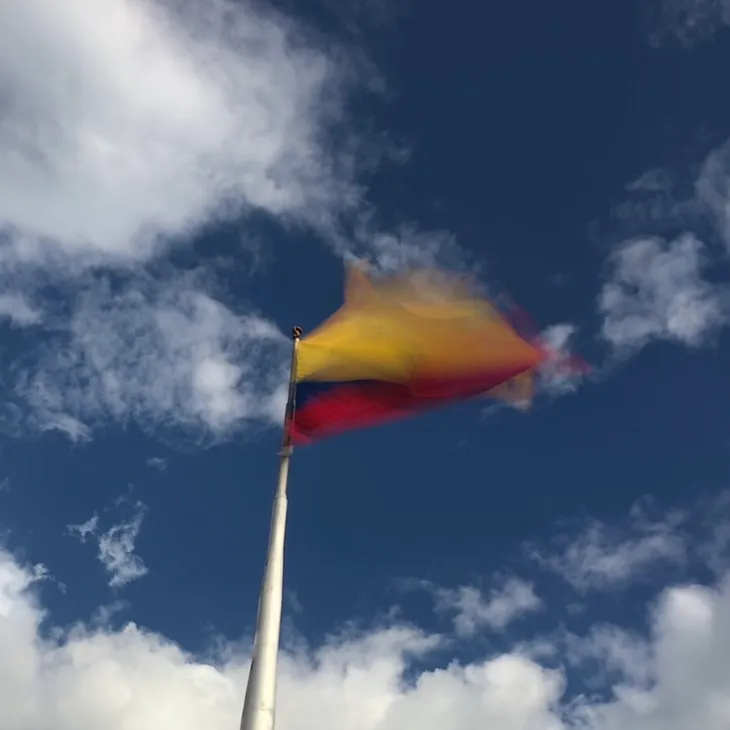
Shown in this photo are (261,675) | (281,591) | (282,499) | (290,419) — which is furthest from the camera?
(290,419)

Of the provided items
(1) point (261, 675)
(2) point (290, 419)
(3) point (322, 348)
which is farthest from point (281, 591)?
(3) point (322, 348)

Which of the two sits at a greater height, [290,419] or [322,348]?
[322,348]

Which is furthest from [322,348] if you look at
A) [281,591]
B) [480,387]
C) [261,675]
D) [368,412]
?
[261,675]

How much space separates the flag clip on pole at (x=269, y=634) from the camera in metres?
14.1

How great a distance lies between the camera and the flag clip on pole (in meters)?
14.1

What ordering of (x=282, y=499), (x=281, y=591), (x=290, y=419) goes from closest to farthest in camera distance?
(x=281, y=591) < (x=282, y=499) < (x=290, y=419)

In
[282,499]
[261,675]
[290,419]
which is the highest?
[290,419]

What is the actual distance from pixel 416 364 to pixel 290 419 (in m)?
3.06

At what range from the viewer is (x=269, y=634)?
15.2 m

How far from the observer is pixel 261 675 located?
14539 mm

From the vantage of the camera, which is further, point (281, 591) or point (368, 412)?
point (368, 412)

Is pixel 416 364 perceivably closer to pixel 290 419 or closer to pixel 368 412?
pixel 368 412

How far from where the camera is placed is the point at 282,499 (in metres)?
17.8

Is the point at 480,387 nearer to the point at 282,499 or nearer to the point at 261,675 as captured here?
the point at 282,499
